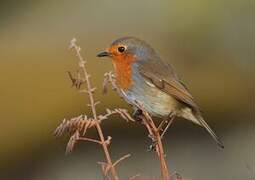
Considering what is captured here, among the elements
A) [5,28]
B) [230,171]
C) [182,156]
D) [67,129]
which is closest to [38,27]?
[5,28]

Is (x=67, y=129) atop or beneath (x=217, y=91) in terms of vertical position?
atop

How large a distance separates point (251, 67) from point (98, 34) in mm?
1744


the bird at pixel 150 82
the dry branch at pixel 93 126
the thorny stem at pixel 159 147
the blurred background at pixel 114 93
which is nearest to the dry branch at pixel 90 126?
the dry branch at pixel 93 126

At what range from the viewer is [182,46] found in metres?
9.38

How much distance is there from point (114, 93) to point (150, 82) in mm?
3272

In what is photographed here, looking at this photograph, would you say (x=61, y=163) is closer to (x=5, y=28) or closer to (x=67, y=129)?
(x=5, y=28)

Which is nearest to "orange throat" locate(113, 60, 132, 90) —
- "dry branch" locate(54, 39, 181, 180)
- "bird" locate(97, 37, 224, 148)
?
"bird" locate(97, 37, 224, 148)

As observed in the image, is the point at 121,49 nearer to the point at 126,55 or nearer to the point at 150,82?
the point at 126,55

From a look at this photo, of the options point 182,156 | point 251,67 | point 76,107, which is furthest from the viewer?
point 251,67

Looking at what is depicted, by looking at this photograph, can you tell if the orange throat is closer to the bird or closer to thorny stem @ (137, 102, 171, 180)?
the bird

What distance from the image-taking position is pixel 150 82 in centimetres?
503

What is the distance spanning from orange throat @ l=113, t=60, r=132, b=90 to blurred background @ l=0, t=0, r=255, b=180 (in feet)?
6.54

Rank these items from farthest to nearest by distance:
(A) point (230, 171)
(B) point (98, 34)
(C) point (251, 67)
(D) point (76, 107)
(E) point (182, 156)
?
(B) point (98, 34), (C) point (251, 67), (D) point (76, 107), (E) point (182, 156), (A) point (230, 171)

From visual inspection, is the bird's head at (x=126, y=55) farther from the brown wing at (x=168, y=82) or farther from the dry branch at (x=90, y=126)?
the dry branch at (x=90, y=126)
